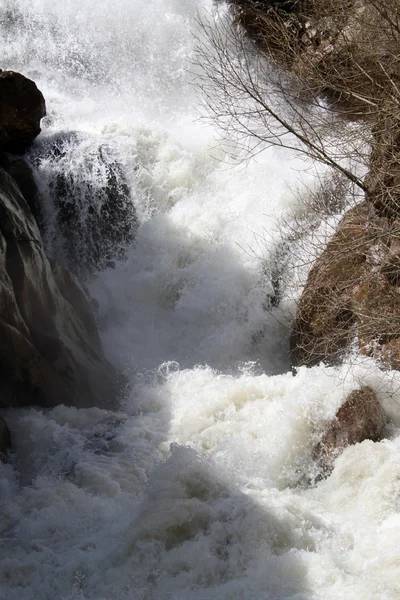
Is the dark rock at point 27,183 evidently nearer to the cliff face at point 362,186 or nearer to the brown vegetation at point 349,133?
the brown vegetation at point 349,133

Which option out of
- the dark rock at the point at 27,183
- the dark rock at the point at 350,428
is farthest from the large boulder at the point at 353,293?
the dark rock at the point at 27,183

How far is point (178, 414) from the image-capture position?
24.8 feet

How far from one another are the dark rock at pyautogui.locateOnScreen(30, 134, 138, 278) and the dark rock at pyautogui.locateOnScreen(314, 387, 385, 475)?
18.1 ft

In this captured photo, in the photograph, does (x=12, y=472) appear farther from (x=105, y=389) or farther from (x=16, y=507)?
(x=105, y=389)

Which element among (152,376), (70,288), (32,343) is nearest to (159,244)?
(70,288)

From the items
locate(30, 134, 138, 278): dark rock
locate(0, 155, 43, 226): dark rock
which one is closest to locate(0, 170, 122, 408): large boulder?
locate(30, 134, 138, 278): dark rock

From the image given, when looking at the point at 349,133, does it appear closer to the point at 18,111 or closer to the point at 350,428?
the point at 350,428

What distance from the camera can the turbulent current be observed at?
4.57m

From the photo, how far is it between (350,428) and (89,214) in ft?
20.7

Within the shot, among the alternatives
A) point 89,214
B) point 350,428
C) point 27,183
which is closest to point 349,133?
point 350,428

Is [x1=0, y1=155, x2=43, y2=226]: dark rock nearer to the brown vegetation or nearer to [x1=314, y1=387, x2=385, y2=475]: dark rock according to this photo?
the brown vegetation

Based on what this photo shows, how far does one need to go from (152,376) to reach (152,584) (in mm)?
4519

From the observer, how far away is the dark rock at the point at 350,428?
20.6ft

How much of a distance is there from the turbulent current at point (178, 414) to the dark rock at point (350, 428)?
4.9 inches
